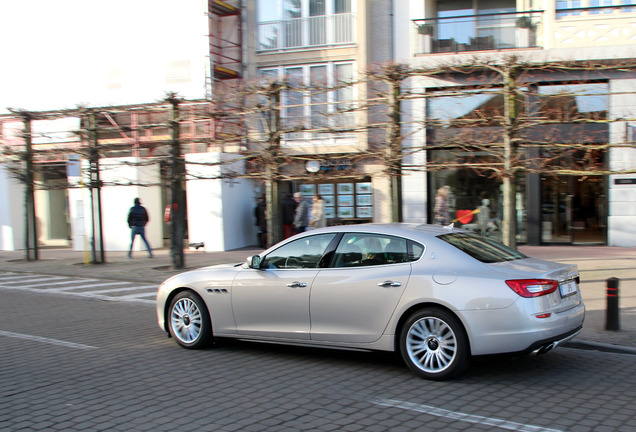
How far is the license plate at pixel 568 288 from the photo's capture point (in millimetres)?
5643

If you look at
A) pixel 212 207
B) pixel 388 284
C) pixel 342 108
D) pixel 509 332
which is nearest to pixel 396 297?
pixel 388 284

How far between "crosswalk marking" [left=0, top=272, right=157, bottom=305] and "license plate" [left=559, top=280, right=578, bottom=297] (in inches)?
294

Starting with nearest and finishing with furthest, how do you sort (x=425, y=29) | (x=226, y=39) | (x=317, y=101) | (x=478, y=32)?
(x=317, y=101), (x=478, y=32), (x=425, y=29), (x=226, y=39)

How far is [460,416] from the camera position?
4629 mm

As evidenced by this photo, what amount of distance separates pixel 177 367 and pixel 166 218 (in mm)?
14431

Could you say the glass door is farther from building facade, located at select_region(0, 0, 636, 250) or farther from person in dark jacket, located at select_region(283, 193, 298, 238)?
person in dark jacket, located at select_region(283, 193, 298, 238)

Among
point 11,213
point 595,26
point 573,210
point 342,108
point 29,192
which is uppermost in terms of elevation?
point 595,26

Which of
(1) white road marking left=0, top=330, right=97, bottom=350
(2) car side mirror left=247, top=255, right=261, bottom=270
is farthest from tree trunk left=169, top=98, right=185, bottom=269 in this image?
(2) car side mirror left=247, top=255, right=261, bottom=270

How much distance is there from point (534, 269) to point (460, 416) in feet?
5.66

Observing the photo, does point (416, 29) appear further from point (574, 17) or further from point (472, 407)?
point (472, 407)

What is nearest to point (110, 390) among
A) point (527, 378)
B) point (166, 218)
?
point (527, 378)

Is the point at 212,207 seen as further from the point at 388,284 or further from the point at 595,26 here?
the point at 388,284

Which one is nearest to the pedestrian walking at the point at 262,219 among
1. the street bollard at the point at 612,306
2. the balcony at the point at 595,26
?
the balcony at the point at 595,26

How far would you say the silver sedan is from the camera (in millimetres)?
5359
